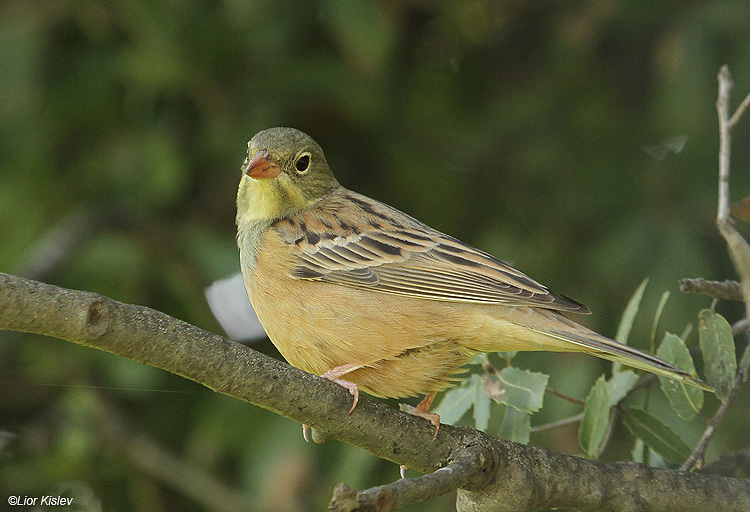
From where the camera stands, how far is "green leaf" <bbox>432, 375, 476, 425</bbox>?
3.43 meters

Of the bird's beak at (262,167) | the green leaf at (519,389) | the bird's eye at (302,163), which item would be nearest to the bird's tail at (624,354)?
the green leaf at (519,389)

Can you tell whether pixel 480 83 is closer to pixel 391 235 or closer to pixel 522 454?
pixel 391 235

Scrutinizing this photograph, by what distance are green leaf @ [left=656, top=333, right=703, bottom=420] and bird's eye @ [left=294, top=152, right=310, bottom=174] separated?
74.4 inches

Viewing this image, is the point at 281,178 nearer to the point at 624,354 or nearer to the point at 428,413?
the point at 428,413

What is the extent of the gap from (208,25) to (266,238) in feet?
7.81

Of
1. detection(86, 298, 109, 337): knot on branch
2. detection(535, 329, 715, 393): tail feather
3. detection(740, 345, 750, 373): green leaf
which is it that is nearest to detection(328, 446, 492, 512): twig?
detection(535, 329, 715, 393): tail feather

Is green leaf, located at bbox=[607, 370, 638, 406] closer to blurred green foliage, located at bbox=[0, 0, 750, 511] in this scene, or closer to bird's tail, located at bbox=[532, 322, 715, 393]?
bird's tail, located at bbox=[532, 322, 715, 393]

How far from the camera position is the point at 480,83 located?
6723mm

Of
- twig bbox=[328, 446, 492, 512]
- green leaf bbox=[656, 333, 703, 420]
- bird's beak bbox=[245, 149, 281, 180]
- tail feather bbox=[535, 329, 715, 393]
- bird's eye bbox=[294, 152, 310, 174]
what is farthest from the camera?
bird's eye bbox=[294, 152, 310, 174]

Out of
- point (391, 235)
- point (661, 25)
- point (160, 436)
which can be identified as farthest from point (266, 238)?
point (661, 25)

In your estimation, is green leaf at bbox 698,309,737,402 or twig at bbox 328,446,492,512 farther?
green leaf at bbox 698,309,737,402

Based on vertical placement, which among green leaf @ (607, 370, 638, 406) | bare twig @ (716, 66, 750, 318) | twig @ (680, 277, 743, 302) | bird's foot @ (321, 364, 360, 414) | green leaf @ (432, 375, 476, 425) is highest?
bare twig @ (716, 66, 750, 318)

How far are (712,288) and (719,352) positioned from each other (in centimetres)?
31

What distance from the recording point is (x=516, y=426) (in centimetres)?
353
